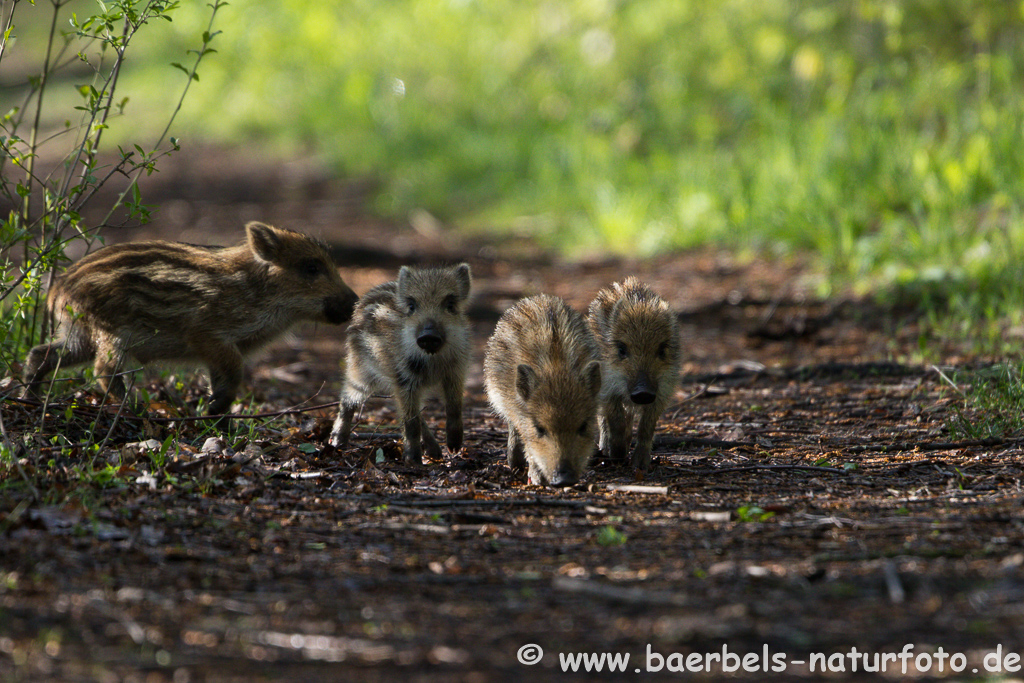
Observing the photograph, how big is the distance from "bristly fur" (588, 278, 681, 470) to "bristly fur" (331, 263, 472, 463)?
2.82 ft

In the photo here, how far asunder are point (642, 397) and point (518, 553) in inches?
67.4

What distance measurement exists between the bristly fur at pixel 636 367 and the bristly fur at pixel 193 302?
1827 mm

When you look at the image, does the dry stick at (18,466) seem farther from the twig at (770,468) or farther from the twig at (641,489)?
the twig at (770,468)

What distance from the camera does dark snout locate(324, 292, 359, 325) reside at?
640 cm

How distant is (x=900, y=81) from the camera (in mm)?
11828

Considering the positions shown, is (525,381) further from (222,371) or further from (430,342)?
(222,371)

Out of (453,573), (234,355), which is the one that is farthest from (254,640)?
(234,355)

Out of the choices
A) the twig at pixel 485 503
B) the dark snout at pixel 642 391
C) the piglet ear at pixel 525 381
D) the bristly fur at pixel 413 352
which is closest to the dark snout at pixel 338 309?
the bristly fur at pixel 413 352

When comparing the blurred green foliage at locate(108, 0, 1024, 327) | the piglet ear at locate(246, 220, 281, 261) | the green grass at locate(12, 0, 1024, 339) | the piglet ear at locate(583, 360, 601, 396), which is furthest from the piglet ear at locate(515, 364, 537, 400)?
the blurred green foliage at locate(108, 0, 1024, 327)

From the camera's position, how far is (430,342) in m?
5.43

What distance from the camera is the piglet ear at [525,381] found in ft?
17.1

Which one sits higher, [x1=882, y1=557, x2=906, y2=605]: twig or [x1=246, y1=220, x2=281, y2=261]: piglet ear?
[x1=246, y1=220, x2=281, y2=261]: piglet ear

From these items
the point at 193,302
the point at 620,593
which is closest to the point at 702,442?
the point at 620,593

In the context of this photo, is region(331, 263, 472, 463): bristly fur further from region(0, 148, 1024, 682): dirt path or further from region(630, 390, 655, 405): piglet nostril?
region(630, 390, 655, 405): piglet nostril
